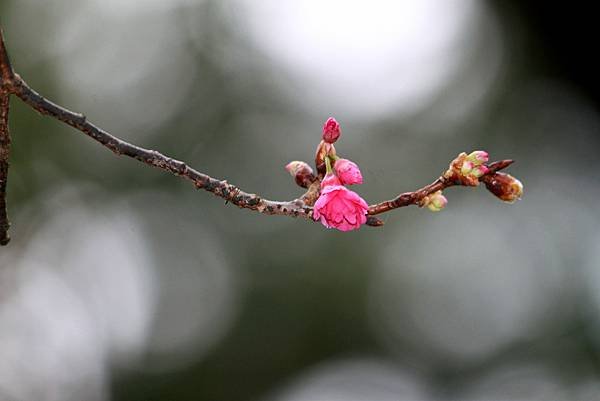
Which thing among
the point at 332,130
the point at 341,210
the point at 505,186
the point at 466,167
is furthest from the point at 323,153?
the point at 505,186

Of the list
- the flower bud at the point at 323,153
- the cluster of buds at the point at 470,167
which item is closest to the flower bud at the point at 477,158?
the cluster of buds at the point at 470,167

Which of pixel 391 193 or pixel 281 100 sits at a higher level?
pixel 281 100

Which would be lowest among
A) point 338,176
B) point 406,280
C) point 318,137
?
point 338,176

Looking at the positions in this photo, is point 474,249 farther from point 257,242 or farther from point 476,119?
point 257,242

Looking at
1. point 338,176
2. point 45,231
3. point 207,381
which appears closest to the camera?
Answer: point 338,176

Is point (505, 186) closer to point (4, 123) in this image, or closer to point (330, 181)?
point (330, 181)

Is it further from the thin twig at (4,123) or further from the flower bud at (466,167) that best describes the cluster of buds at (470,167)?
the thin twig at (4,123)

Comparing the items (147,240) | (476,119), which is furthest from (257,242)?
(476,119)
